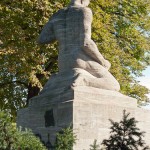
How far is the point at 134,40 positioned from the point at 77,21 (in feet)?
36.6

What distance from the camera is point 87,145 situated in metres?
9.11

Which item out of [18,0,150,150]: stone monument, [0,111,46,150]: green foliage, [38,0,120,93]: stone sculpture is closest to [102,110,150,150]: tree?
[0,111,46,150]: green foliage

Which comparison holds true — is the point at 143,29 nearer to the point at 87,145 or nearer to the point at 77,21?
the point at 77,21

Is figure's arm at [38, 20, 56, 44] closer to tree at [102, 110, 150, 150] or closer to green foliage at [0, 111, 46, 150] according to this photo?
tree at [102, 110, 150, 150]

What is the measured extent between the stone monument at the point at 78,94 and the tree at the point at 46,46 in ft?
18.7

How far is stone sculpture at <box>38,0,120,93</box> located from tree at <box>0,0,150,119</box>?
223 inches

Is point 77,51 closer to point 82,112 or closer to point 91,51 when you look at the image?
point 91,51

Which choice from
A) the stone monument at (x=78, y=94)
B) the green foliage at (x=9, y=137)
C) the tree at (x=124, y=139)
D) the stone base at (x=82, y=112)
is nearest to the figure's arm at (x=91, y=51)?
the stone monument at (x=78, y=94)

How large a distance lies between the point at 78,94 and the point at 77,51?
1.46m

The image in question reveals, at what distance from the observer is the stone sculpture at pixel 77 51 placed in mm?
10055

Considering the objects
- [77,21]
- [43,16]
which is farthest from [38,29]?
[77,21]

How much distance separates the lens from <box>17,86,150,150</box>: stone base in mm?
9141

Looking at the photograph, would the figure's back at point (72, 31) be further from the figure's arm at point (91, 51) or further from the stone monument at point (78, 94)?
the figure's arm at point (91, 51)

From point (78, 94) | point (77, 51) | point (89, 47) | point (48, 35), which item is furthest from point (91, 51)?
point (78, 94)
